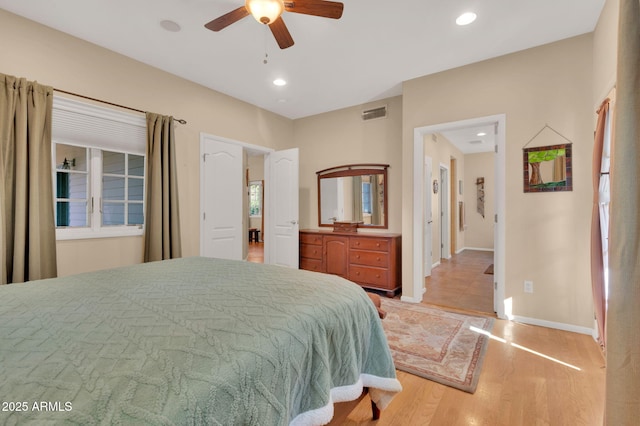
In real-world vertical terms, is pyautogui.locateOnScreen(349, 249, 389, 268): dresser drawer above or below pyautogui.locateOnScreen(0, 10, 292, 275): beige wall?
below

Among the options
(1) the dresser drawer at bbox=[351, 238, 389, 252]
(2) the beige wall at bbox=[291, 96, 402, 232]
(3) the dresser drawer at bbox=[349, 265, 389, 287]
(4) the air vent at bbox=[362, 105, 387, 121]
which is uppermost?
(4) the air vent at bbox=[362, 105, 387, 121]

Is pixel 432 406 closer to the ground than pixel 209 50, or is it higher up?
closer to the ground

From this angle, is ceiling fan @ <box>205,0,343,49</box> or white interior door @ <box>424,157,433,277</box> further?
white interior door @ <box>424,157,433,277</box>

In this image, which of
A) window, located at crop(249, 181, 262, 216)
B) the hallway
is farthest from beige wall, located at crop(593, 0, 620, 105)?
window, located at crop(249, 181, 262, 216)

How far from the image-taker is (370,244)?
3.95 metres

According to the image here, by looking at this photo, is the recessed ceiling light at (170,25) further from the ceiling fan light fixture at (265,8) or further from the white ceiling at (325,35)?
the ceiling fan light fixture at (265,8)

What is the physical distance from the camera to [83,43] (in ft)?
9.00

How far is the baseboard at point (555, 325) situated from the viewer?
269 cm

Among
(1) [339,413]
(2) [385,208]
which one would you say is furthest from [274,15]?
(2) [385,208]

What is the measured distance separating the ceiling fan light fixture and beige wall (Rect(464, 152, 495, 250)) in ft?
24.1

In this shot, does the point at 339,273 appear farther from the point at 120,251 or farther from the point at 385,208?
the point at 120,251

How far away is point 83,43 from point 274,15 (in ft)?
6.91

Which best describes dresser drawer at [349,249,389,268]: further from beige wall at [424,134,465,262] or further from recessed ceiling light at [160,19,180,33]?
recessed ceiling light at [160,19,180,33]

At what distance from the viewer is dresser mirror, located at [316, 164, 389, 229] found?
4333 millimetres
